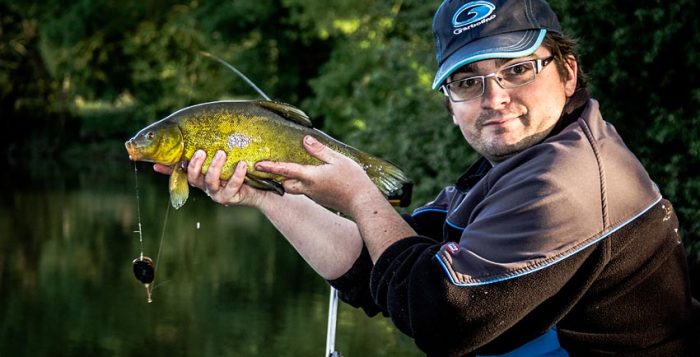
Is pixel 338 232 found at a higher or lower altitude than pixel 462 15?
lower

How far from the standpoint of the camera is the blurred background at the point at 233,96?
820 cm

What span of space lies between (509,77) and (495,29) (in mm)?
123

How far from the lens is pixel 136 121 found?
3164 cm

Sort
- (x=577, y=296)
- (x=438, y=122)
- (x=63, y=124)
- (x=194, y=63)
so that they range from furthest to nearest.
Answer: (x=63, y=124)
(x=194, y=63)
(x=438, y=122)
(x=577, y=296)

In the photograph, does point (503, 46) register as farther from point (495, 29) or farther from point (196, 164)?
point (196, 164)

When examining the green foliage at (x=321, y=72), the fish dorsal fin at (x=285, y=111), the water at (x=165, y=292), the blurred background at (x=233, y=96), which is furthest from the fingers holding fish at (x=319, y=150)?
the water at (x=165, y=292)

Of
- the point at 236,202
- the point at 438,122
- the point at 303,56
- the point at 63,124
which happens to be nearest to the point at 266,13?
the point at 303,56

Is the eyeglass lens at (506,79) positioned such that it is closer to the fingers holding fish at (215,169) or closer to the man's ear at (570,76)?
the man's ear at (570,76)

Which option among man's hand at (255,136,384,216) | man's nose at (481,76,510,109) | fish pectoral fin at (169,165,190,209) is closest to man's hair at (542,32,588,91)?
man's nose at (481,76,510,109)

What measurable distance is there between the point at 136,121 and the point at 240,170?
29515mm

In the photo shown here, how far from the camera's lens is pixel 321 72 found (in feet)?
77.6

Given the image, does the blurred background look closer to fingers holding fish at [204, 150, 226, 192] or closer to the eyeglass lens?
fingers holding fish at [204, 150, 226, 192]

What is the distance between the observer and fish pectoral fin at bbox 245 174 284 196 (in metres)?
2.78

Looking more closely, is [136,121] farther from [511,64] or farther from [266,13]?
[511,64]
